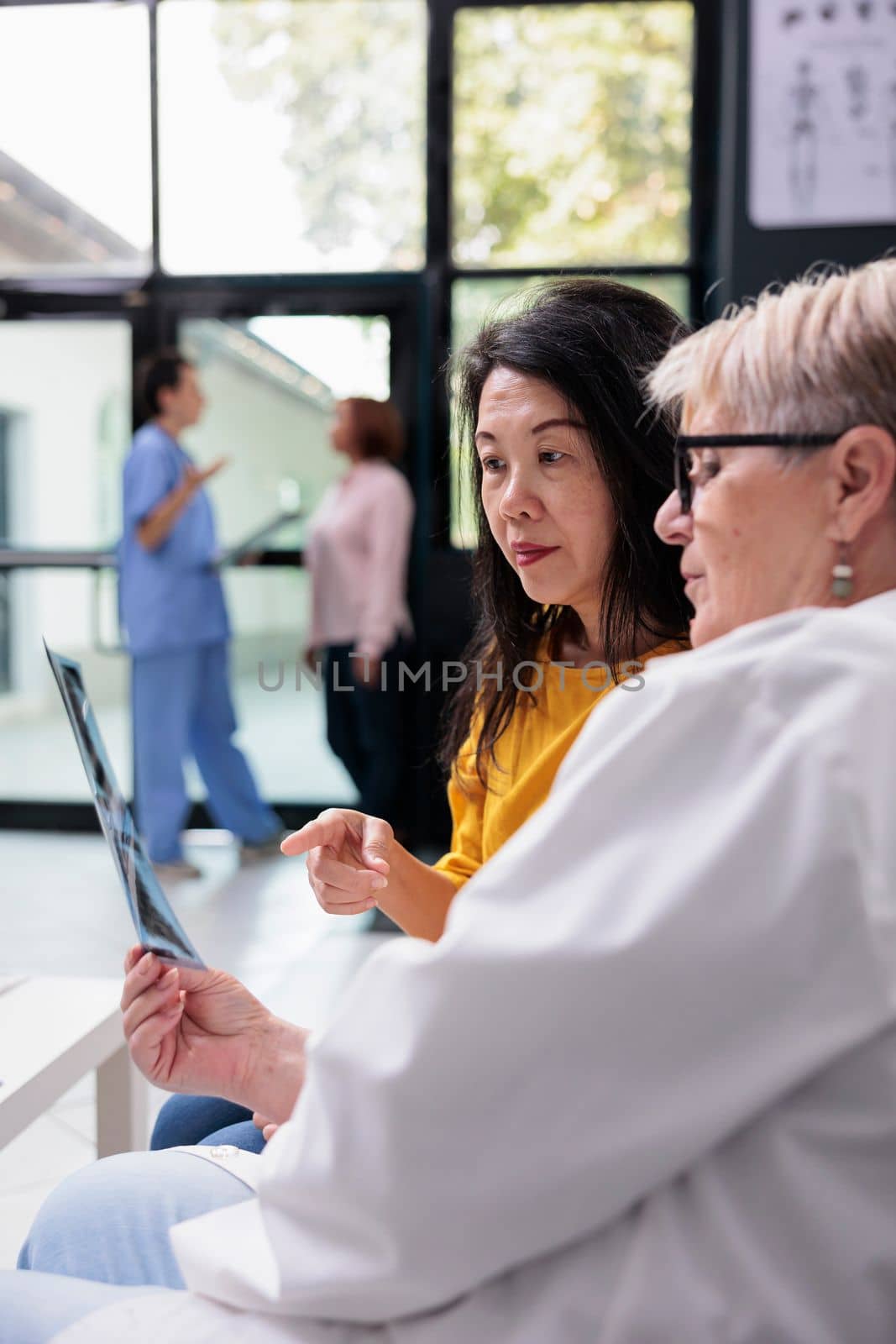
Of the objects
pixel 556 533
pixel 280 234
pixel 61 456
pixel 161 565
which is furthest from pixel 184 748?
pixel 556 533

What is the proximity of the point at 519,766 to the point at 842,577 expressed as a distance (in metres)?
0.63

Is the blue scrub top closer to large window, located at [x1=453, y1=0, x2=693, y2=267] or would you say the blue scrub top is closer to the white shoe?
the white shoe

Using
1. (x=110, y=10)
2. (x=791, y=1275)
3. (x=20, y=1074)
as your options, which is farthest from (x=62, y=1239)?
(x=110, y=10)

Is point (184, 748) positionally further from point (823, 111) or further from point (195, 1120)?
point (195, 1120)

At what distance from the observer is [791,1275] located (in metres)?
0.58

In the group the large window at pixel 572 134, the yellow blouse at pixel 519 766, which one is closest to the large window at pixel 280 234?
the large window at pixel 572 134

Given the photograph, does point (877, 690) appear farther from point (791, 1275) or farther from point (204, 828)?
point (204, 828)

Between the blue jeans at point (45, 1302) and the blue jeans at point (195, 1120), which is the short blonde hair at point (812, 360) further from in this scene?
the blue jeans at point (195, 1120)

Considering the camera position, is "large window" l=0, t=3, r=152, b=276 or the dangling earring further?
"large window" l=0, t=3, r=152, b=276

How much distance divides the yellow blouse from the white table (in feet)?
1.50

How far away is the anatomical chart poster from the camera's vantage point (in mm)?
3373

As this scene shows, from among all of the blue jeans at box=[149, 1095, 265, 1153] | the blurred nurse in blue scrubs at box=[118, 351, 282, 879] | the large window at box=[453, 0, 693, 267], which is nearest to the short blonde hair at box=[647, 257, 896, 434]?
the blue jeans at box=[149, 1095, 265, 1153]

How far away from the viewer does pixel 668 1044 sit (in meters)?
0.57

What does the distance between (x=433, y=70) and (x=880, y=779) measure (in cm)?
409
